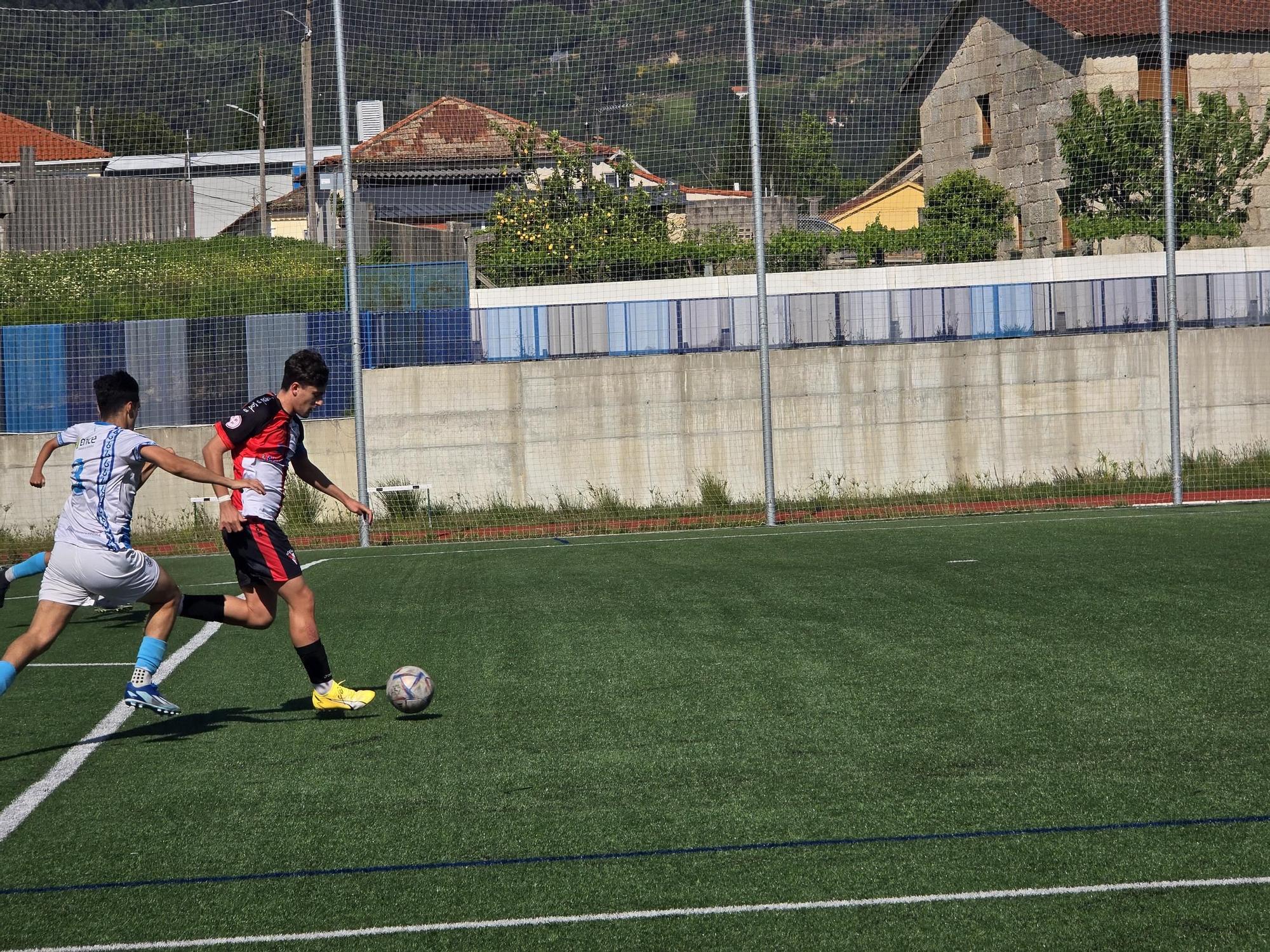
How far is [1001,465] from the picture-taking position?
762 inches

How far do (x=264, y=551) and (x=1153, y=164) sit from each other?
50.0 ft

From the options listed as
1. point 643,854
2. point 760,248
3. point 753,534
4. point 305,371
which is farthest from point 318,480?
point 760,248

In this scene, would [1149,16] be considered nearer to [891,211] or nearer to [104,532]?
[891,211]

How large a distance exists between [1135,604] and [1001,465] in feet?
36.3

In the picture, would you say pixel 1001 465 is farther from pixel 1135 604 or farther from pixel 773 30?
pixel 1135 604

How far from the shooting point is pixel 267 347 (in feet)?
65.7

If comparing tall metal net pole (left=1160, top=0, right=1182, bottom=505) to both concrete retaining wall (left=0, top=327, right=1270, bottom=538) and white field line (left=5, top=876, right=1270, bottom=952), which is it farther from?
white field line (left=5, top=876, right=1270, bottom=952)

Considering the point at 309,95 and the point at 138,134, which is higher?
the point at 309,95

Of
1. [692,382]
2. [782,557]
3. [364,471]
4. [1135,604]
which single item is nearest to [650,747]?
[1135,604]

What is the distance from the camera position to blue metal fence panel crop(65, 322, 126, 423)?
20156 mm

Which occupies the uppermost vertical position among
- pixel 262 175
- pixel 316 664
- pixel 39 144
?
pixel 39 144

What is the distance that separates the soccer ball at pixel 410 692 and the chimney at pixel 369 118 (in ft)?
40.6

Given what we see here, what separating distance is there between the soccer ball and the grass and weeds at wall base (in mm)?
11302

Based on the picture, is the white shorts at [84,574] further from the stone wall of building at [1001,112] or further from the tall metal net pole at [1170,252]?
the stone wall of building at [1001,112]
